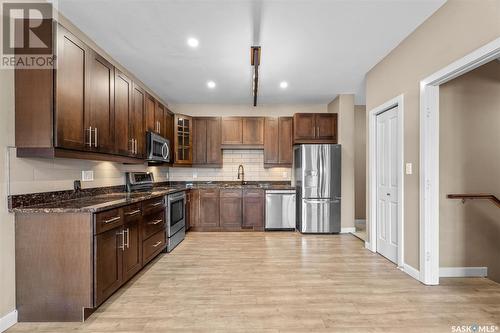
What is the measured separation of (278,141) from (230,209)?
178 centimetres

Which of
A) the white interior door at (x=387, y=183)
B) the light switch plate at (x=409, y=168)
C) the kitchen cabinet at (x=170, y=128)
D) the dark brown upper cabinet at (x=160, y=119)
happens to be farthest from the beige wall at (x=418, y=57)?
the kitchen cabinet at (x=170, y=128)

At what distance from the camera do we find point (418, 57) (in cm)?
284

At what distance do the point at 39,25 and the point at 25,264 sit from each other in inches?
74.5

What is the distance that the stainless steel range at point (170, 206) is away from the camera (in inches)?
150

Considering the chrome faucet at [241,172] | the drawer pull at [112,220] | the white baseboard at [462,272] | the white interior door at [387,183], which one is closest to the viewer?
the drawer pull at [112,220]

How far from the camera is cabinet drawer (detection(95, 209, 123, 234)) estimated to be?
6.93 feet

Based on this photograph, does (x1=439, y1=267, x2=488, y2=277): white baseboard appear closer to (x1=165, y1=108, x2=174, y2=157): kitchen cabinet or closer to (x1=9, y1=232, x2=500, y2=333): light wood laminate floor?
(x1=9, y1=232, x2=500, y2=333): light wood laminate floor

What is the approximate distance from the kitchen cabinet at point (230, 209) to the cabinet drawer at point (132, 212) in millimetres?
2394

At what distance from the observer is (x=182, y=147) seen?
5.33 meters

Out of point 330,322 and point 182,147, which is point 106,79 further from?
point 330,322

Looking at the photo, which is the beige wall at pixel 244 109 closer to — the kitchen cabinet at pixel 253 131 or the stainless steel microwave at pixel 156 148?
the kitchen cabinet at pixel 253 131

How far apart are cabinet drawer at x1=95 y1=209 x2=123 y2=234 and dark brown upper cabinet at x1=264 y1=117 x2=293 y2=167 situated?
3550mm

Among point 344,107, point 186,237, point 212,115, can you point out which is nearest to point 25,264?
point 186,237

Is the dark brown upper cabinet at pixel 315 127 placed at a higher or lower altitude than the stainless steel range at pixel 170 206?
higher
